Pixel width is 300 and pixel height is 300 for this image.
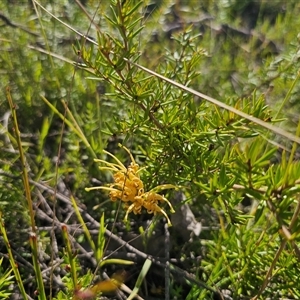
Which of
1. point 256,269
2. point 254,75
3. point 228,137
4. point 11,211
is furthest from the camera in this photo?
point 254,75

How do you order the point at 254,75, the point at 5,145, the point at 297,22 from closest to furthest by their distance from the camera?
the point at 5,145
the point at 254,75
the point at 297,22

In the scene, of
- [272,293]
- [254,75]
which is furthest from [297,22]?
[272,293]

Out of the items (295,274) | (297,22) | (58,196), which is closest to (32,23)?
(58,196)

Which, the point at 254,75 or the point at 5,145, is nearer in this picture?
the point at 5,145

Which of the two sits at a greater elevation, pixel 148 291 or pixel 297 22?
pixel 297 22

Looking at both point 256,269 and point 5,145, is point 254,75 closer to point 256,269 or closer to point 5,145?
point 256,269

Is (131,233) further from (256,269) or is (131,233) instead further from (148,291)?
(256,269)

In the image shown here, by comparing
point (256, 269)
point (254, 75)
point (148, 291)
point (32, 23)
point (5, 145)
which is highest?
point (32, 23)
